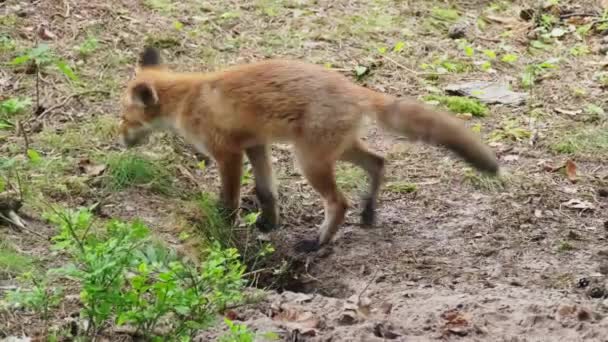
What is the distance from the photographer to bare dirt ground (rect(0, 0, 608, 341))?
5055mm

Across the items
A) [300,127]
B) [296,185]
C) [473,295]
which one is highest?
[300,127]

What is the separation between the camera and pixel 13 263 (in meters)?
5.25

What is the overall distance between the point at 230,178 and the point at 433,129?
155 centimetres

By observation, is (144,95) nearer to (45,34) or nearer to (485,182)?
(485,182)

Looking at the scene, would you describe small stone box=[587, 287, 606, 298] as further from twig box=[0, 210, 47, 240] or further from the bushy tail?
twig box=[0, 210, 47, 240]

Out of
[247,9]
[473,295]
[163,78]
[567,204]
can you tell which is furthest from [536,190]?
[247,9]

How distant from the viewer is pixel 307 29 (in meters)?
10.3

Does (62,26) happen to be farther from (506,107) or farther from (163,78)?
(506,107)

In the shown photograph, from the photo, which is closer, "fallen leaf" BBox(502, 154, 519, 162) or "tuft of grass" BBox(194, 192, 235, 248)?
"tuft of grass" BBox(194, 192, 235, 248)

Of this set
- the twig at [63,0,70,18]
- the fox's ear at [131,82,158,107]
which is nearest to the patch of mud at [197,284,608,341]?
the fox's ear at [131,82,158,107]

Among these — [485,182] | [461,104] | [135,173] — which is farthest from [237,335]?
[461,104]

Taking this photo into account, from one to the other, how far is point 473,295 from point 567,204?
204 centimetres

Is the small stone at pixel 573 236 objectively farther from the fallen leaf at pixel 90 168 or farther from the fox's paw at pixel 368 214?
the fallen leaf at pixel 90 168

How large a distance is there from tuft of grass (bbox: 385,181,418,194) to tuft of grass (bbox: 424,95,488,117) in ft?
5.29
